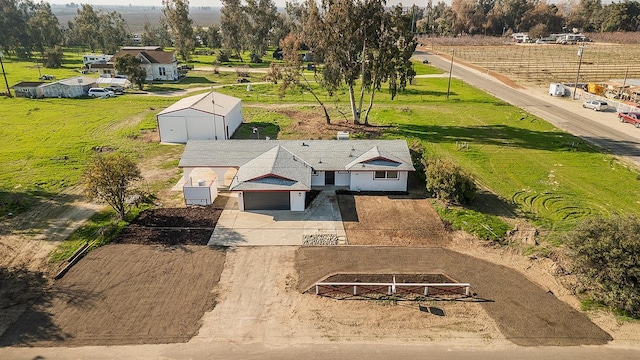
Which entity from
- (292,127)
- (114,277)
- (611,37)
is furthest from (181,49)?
(611,37)

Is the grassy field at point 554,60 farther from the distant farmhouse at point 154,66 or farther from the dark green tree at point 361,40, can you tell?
the distant farmhouse at point 154,66

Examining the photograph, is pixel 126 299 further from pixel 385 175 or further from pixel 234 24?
pixel 234 24

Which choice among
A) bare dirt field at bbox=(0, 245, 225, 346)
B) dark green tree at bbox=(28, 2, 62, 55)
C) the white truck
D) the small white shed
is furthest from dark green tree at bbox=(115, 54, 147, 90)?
the white truck

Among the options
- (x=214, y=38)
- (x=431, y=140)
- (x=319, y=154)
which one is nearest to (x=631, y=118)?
(x=431, y=140)

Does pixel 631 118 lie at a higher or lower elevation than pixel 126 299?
higher

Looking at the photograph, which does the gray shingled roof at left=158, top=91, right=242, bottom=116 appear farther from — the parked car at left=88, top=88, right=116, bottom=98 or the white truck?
the white truck

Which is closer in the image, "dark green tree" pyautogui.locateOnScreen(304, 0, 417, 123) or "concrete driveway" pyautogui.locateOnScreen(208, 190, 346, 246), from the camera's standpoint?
"concrete driveway" pyautogui.locateOnScreen(208, 190, 346, 246)
